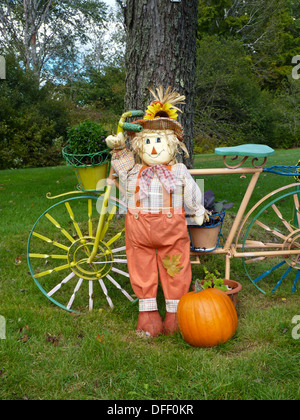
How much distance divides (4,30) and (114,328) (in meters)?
21.8

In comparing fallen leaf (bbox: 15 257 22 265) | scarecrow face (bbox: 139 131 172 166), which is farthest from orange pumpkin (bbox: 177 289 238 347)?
fallen leaf (bbox: 15 257 22 265)

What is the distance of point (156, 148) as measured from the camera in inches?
111

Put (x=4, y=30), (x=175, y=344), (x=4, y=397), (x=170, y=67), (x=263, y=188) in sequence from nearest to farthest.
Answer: (x=4, y=397) < (x=175, y=344) < (x=170, y=67) < (x=263, y=188) < (x=4, y=30)

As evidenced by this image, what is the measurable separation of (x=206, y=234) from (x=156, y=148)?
0.82m

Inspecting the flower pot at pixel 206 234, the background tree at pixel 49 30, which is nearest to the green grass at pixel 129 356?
the flower pot at pixel 206 234

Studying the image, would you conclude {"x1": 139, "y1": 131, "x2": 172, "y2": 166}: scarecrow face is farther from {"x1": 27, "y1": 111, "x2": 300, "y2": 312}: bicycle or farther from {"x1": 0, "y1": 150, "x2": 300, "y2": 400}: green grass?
{"x1": 0, "y1": 150, "x2": 300, "y2": 400}: green grass

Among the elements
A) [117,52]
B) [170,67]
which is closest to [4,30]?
[117,52]

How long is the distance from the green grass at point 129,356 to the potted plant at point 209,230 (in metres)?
0.61

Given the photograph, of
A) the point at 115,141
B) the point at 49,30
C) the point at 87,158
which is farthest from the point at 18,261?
the point at 49,30

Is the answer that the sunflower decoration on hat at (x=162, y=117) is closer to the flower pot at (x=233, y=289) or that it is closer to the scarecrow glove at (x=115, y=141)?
the scarecrow glove at (x=115, y=141)

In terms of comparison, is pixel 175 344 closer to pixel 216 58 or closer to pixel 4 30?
pixel 216 58

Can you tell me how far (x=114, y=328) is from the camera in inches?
115

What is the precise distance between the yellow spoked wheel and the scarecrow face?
514 millimetres

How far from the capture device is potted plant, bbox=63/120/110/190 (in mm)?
2906
